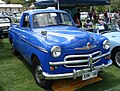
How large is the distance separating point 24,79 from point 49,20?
1.73 m

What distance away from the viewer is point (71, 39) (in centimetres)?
444

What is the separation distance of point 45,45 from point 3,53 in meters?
4.59

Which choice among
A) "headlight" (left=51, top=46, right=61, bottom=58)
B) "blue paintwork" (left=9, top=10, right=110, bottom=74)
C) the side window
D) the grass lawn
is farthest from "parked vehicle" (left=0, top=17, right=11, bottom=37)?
"headlight" (left=51, top=46, right=61, bottom=58)

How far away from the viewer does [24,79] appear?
5441mm

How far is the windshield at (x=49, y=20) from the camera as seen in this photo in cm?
561

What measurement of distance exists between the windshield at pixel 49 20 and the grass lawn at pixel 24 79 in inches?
57.1

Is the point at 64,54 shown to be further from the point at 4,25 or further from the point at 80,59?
the point at 4,25

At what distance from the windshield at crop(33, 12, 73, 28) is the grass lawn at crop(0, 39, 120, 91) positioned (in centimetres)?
145

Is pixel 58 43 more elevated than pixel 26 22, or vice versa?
pixel 26 22

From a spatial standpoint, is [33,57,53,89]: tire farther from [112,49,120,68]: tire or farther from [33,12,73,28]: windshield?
[112,49,120,68]: tire

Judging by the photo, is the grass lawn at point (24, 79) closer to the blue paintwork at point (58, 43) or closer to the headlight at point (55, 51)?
the blue paintwork at point (58, 43)

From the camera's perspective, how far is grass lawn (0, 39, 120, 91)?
487 centimetres

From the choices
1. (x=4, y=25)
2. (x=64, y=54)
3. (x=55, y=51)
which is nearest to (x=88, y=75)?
(x=64, y=54)

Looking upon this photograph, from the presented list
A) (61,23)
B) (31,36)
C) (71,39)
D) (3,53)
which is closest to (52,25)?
(61,23)
